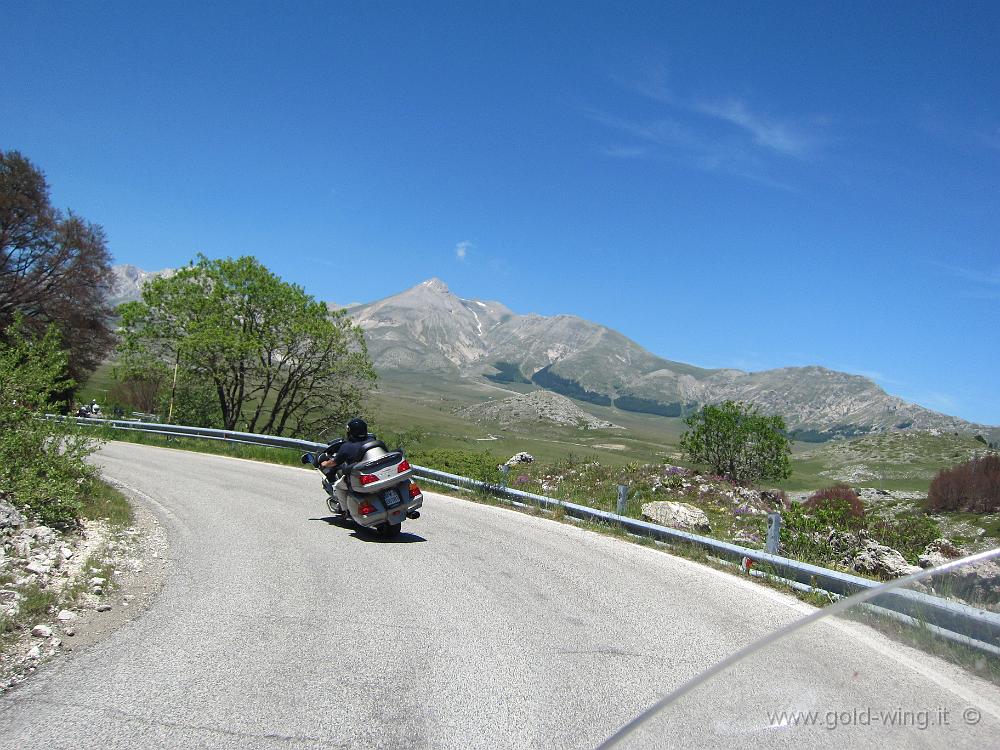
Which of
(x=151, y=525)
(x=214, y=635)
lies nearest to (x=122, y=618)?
(x=214, y=635)

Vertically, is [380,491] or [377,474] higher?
[377,474]

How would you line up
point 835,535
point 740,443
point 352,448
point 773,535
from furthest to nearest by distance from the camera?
point 740,443
point 835,535
point 352,448
point 773,535

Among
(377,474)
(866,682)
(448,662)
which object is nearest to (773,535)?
(377,474)

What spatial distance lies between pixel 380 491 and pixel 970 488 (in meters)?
38.2

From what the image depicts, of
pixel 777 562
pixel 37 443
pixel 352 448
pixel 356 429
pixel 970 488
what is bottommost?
pixel 37 443

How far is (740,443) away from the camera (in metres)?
27.8

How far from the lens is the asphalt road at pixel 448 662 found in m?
2.07

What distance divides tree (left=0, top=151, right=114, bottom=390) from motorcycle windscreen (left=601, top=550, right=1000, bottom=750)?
3926 cm

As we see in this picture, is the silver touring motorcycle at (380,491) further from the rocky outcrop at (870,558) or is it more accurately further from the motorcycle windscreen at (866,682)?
the motorcycle windscreen at (866,682)

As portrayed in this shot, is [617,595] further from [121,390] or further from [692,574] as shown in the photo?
[121,390]

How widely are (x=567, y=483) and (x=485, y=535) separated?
428 inches

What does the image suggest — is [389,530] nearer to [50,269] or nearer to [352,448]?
[352,448]

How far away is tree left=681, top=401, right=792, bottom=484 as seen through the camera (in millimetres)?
27688

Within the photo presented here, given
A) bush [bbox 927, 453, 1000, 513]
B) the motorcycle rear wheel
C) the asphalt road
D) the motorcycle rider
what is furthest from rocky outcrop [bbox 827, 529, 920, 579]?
bush [bbox 927, 453, 1000, 513]
